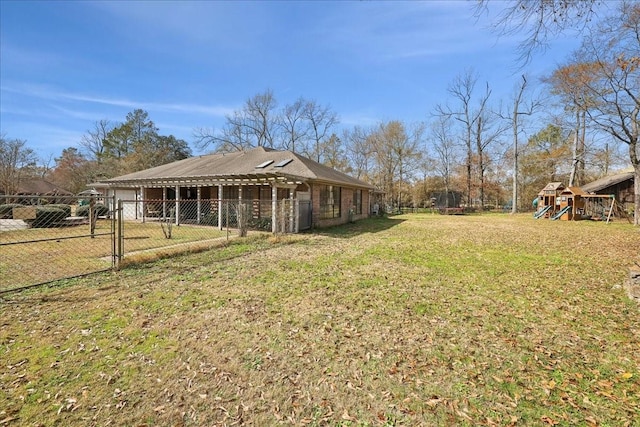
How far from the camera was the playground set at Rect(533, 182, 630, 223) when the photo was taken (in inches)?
797

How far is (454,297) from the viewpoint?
5.20 meters

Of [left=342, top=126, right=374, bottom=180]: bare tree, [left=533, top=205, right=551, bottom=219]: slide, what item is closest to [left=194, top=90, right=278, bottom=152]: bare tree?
[left=342, top=126, right=374, bottom=180]: bare tree

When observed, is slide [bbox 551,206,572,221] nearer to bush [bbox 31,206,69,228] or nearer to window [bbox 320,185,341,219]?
window [bbox 320,185,341,219]

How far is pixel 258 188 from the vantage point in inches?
633

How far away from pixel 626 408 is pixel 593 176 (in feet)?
144

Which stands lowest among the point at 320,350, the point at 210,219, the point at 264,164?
the point at 320,350

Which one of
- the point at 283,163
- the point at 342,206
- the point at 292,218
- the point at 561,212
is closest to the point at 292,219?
the point at 292,218

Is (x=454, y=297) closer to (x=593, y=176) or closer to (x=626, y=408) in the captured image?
(x=626, y=408)

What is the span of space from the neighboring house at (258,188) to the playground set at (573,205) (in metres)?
14.0

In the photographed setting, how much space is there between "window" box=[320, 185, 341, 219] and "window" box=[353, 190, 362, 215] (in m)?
3.18

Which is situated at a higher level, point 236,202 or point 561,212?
point 236,202

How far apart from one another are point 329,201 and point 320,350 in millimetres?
13231

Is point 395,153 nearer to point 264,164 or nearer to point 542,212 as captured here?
point 542,212

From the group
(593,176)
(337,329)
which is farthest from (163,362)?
(593,176)
